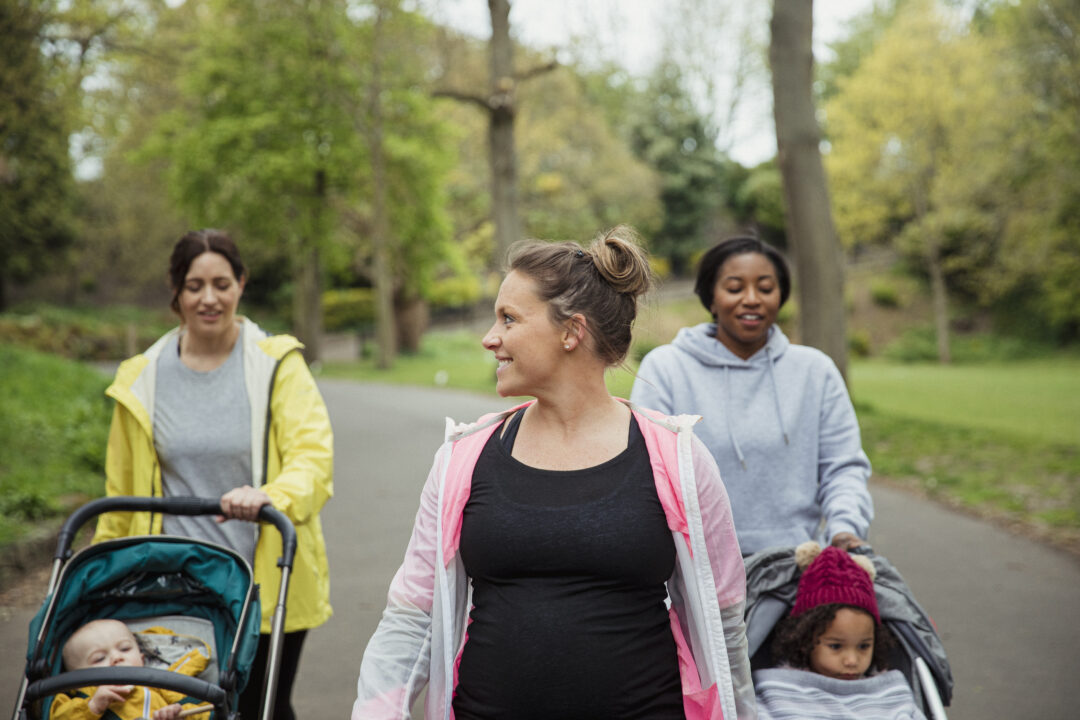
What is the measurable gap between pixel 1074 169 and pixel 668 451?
21389 millimetres

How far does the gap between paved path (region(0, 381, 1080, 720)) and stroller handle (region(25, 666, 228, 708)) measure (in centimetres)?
226

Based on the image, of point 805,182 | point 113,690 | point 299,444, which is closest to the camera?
point 113,690

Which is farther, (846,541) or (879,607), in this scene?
(846,541)

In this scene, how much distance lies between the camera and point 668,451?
2.30 m

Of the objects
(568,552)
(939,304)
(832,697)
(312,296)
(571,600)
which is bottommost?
(832,697)

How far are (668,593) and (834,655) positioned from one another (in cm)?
83

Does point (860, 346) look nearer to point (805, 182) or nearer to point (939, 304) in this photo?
point (939, 304)

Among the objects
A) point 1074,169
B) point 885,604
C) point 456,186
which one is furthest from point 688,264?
point 885,604

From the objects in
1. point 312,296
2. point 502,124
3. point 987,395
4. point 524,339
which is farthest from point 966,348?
point 524,339

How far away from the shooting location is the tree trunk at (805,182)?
1167cm

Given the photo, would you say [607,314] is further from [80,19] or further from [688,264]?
[688,264]

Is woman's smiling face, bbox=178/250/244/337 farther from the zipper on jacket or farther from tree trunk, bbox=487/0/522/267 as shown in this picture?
tree trunk, bbox=487/0/522/267

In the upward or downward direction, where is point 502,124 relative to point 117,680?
upward

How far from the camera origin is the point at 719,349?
366 centimetres
